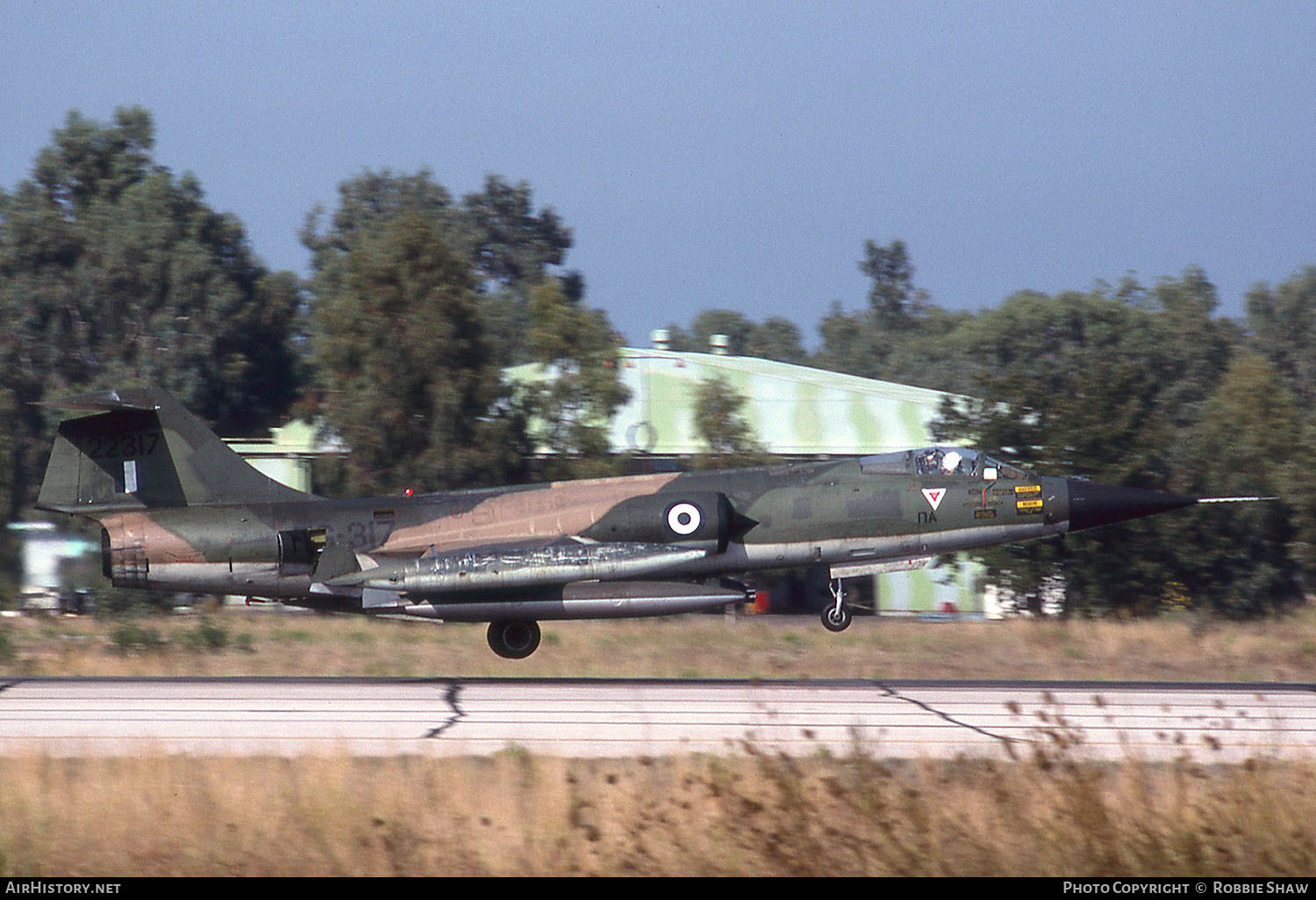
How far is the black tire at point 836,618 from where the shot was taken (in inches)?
723

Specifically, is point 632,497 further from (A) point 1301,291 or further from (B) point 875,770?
(A) point 1301,291

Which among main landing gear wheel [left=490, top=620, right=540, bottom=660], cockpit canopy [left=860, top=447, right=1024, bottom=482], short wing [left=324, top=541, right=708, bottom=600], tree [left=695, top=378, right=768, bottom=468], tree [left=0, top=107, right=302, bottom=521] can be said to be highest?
tree [left=0, top=107, right=302, bottom=521]

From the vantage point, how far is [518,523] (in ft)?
61.1

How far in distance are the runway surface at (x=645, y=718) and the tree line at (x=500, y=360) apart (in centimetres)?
860

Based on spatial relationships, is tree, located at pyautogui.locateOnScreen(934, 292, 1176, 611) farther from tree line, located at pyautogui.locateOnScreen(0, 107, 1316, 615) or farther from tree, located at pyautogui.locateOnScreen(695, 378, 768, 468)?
tree, located at pyautogui.locateOnScreen(695, 378, 768, 468)

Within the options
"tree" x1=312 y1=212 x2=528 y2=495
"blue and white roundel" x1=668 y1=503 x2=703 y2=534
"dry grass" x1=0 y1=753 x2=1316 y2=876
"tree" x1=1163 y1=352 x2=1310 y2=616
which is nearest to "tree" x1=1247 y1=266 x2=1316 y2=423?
"tree" x1=1163 y1=352 x2=1310 y2=616

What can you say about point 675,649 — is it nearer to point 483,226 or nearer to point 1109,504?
point 1109,504

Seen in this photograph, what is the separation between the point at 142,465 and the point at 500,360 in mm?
19887

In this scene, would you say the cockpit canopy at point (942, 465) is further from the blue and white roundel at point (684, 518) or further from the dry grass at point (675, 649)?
the dry grass at point (675, 649)

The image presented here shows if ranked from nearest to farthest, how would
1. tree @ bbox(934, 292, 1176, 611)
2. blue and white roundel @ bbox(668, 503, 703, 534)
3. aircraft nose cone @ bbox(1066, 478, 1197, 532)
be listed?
blue and white roundel @ bbox(668, 503, 703, 534) → aircraft nose cone @ bbox(1066, 478, 1197, 532) → tree @ bbox(934, 292, 1176, 611)

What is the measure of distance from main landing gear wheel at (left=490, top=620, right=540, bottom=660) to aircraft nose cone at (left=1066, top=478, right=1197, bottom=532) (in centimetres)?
778

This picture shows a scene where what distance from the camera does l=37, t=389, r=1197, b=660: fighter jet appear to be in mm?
17859

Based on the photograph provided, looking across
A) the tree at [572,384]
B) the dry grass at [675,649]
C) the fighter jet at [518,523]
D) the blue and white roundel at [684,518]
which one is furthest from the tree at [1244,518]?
the blue and white roundel at [684,518]

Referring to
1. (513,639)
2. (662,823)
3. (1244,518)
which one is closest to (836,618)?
(513,639)
